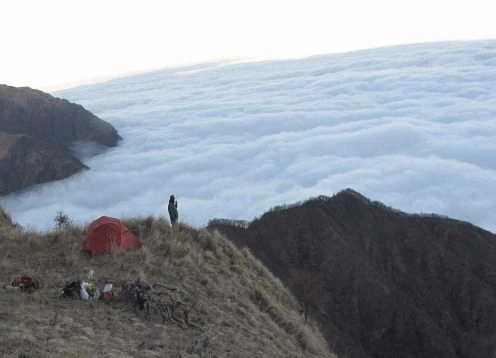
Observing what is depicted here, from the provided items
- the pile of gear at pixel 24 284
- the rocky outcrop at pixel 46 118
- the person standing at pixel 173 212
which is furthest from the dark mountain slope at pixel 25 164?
the pile of gear at pixel 24 284

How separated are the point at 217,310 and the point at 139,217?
661cm

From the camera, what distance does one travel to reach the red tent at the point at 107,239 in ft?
49.7

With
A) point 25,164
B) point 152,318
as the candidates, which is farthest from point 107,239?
point 25,164

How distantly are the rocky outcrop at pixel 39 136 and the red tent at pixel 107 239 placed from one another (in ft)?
337

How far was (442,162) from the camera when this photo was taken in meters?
115

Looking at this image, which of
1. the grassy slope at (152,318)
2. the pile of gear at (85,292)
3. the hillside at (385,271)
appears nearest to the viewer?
the grassy slope at (152,318)

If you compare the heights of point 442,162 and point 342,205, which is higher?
point 342,205

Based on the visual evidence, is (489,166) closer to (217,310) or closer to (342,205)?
(342,205)

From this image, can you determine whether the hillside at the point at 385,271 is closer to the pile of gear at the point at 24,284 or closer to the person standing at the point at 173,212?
the person standing at the point at 173,212

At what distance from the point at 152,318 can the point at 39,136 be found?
12677cm

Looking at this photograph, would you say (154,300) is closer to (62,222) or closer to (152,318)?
(152,318)

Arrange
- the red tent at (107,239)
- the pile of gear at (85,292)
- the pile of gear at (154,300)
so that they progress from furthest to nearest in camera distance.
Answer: the red tent at (107,239) → the pile of gear at (85,292) → the pile of gear at (154,300)

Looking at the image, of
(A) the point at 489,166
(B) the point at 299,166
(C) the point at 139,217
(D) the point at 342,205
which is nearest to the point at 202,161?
(B) the point at 299,166

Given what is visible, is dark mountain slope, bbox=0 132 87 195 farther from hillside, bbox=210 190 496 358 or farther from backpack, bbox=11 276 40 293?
backpack, bbox=11 276 40 293
